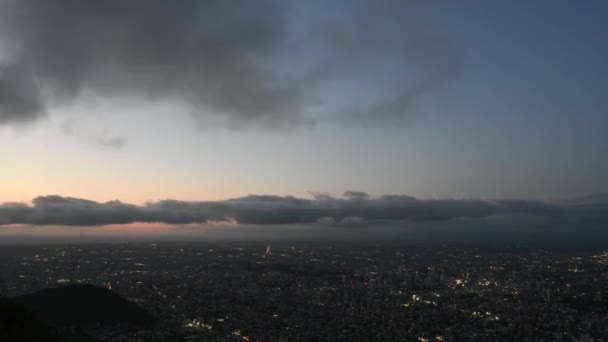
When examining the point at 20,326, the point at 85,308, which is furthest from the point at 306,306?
the point at 20,326

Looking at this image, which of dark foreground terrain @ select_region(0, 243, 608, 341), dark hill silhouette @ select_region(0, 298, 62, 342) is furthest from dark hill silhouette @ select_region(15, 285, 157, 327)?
dark hill silhouette @ select_region(0, 298, 62, 342)

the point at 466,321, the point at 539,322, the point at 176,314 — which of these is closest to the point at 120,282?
the point at 176,314

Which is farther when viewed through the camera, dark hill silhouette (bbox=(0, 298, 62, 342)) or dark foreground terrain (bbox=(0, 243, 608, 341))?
dark foreground terrain (bbox=(0, 243, 608, 341))

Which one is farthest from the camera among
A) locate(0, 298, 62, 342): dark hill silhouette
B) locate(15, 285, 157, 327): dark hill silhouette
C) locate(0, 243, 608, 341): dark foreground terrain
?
locate(15, 285, 157, 327): dark hill silhouette

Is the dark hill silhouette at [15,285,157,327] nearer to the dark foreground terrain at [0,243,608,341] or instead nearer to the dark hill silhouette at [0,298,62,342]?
the dark foreground terrain at [0,243,608,341]

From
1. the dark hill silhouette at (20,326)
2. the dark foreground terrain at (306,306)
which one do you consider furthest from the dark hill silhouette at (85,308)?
the dark hill silhouette at (20,326)

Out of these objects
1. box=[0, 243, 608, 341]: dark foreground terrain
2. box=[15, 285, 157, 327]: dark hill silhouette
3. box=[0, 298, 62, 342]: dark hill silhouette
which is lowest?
box=[0, 243, 608, 341]: dark foreground terrain

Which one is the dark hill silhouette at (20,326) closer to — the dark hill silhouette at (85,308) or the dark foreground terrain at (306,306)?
the dark foreground terrain at (306,306)

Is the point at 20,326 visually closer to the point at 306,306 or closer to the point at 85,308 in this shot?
the point at 85,308
